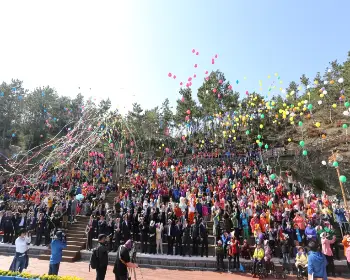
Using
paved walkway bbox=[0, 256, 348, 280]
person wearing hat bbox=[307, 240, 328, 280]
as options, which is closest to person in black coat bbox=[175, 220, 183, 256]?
paved walkway bbox=[0, 256, 348, 280]

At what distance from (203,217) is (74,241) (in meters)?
6.31

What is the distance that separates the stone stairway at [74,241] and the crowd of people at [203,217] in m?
0.47

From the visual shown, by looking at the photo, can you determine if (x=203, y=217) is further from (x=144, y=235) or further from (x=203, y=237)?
(x=144, y=235)

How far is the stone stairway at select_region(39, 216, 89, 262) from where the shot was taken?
11224 mm

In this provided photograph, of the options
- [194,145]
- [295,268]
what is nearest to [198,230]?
[295,268]

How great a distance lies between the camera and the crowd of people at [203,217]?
1026cm

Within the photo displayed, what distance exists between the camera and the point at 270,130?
116ft

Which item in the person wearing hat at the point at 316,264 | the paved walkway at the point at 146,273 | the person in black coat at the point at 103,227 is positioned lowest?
the paved walkway at the point at 146,273

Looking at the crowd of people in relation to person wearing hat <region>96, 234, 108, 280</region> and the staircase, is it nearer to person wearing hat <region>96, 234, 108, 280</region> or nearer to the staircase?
the staircase

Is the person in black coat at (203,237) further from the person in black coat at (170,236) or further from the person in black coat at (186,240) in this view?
the person in black coat at (170,236)

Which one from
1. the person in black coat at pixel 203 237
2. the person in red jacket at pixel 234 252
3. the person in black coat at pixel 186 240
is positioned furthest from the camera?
the person in black coat at pixel 186 240

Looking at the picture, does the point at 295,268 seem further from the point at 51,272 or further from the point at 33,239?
the point at 33,239

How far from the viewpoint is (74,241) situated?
12.3 metres

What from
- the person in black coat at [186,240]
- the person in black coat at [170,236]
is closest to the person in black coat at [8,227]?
the person in black coat at [170,236]
